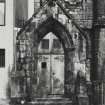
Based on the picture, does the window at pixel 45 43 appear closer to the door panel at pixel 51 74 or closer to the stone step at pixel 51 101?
the door panel at pixel 51 74

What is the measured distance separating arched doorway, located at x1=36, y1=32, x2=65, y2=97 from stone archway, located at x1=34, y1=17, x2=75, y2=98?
281 millimetres

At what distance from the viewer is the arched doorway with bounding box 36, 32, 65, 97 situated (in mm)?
17047

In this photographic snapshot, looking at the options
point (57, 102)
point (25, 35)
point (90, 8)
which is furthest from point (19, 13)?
point (57, 102)

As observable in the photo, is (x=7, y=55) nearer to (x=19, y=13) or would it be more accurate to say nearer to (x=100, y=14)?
(x=19, y=13)

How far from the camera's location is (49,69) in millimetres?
17125

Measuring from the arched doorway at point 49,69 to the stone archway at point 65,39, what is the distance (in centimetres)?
28

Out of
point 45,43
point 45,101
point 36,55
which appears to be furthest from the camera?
point 45,43

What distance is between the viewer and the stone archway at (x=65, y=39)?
54.7 feet

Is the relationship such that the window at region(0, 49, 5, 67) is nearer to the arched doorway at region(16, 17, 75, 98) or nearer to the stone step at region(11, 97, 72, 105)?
the arched doorway at region(16, 17, 75, 98)

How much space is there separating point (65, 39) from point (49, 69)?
187 cm

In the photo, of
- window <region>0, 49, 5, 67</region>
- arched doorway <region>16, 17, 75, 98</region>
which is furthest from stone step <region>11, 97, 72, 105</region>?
window <region>0, 49, 5, 67</region>

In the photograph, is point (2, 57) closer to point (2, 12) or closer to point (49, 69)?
point (2, 12)

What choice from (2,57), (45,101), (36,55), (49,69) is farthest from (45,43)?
(45,101)

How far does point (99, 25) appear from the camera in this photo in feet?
54.6
